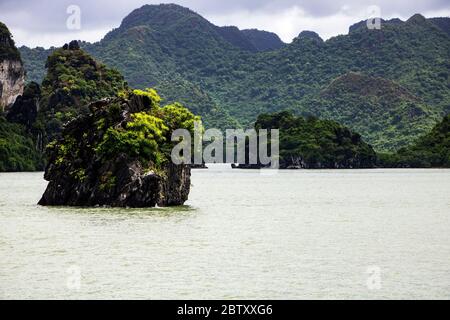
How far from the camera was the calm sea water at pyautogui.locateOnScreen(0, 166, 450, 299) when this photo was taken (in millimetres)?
31219

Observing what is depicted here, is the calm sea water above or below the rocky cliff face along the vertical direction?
below

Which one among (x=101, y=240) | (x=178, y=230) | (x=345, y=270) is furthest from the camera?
(x=178, y=230)

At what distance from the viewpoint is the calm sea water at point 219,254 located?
1229 inches

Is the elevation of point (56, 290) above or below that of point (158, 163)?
below

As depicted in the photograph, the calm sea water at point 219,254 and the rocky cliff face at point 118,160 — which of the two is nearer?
the calm sea water at point 219,254

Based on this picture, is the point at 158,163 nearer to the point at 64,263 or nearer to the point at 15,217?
the point at 15,217

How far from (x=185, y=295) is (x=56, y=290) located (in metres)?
5.10

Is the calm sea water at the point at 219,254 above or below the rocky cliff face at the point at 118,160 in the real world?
below

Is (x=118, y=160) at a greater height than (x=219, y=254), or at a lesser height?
greater

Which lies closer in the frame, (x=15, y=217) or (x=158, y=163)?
(x=15, y=217)

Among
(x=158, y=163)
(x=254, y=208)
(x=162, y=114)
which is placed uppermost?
(x=162, y=114)

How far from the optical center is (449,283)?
32094mm

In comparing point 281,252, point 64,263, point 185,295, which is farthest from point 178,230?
point 185,295

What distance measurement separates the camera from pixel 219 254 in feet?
134
